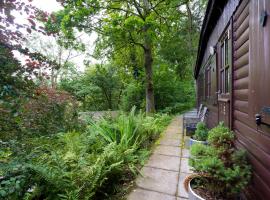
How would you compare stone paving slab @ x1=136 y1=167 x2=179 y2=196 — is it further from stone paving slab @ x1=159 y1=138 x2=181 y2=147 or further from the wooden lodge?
stone paving slab @ x1=159 y1=138 x2=181 y2=147

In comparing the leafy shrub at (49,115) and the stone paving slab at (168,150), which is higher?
the leafy shrub at (49,115)

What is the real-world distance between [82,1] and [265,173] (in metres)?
7.32

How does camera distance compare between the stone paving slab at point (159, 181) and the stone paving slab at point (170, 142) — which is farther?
the stone paving slab at point (170, 142)

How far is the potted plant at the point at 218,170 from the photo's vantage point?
1678 mm

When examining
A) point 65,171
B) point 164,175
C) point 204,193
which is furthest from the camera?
point 164,175

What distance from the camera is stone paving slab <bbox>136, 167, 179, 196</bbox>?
96.5 inches

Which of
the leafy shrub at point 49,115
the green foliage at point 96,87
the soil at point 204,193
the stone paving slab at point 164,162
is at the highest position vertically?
the green foliage at point 96,87

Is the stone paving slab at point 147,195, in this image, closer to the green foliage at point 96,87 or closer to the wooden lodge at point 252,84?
the wooden lodge at point 252,84

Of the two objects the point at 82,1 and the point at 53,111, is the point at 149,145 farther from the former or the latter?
the point at 82,1

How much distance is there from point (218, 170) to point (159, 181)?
1147mm

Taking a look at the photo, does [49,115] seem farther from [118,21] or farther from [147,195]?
[118,21]

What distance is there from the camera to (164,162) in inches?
132

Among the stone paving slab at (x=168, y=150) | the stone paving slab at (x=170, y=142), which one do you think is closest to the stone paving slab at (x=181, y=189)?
the stone paving slab at (x=168, y=150)

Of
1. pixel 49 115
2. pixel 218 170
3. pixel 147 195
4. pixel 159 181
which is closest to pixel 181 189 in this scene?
pixel 159 181
